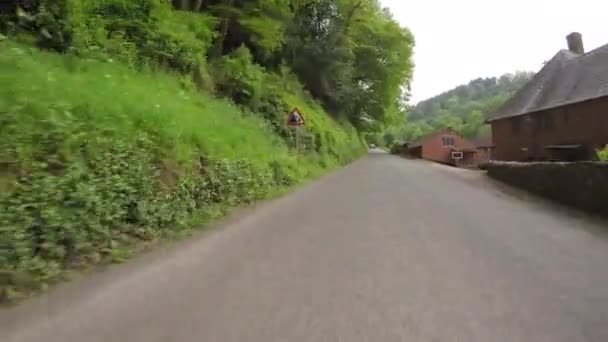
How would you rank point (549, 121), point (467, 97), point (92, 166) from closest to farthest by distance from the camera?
point (92, 166), point (549, 121), point (467, 97)

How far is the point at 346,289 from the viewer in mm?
4234

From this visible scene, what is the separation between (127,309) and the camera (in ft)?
12.1

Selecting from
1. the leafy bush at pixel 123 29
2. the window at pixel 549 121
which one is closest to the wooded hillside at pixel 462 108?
the window at pixel 549 121

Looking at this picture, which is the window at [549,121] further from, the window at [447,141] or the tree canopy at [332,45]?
the window at [447,141]

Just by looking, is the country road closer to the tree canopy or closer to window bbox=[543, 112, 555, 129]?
the tree canopy

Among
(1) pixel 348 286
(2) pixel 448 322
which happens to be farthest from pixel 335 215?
(2) pixel 448 322

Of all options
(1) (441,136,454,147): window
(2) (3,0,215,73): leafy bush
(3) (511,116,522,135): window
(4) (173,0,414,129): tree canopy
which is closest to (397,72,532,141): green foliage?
(1) (441,136,454,147): window

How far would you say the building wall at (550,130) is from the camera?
22625mm

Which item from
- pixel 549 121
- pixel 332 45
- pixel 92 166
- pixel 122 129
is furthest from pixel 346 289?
pixel 332 45

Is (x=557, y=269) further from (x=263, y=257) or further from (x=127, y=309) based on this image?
(x=127, y=309)

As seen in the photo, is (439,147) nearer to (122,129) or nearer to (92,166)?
(122,129)

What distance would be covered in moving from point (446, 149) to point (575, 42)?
90.2ft

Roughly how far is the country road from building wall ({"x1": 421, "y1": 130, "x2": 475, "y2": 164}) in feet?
170

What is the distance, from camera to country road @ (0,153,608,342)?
332 cm
